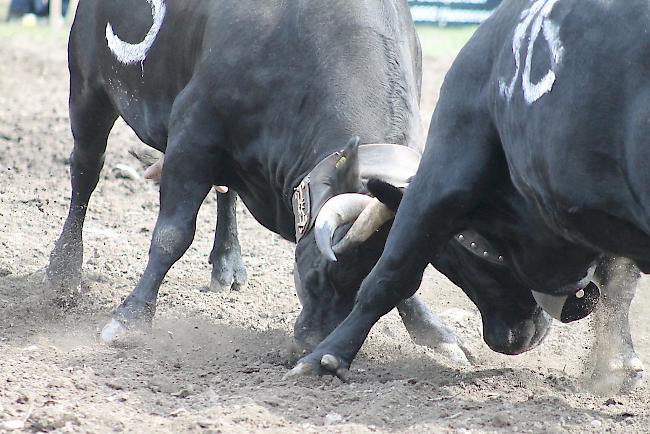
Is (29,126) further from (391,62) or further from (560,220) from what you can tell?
(560,220)

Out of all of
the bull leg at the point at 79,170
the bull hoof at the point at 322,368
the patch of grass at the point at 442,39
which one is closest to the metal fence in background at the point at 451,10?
the patch of grass at the point at 442,39

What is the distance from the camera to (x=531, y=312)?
5.14 meters

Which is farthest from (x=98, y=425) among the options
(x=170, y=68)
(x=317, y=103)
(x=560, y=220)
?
(x=170, y=68)

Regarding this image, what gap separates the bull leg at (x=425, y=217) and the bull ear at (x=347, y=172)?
434mm

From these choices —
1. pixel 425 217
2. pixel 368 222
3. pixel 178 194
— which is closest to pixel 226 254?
pixel 178 194

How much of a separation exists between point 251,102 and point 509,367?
165cm

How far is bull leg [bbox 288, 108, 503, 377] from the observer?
439 centimetres

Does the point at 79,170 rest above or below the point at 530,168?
below

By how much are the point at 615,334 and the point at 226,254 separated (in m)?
2.78

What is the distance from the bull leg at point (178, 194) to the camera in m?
5.60

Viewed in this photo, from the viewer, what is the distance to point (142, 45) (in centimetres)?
618

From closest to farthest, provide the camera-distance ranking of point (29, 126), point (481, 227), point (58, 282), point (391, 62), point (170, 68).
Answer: point (481, 227) < point (391, 62) < point (170, 68) < point (58, 282) < point (29, 126)

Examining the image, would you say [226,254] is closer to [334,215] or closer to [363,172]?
[363,172]

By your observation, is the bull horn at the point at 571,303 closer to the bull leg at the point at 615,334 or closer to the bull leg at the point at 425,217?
the bull leg at the point at 615,334
